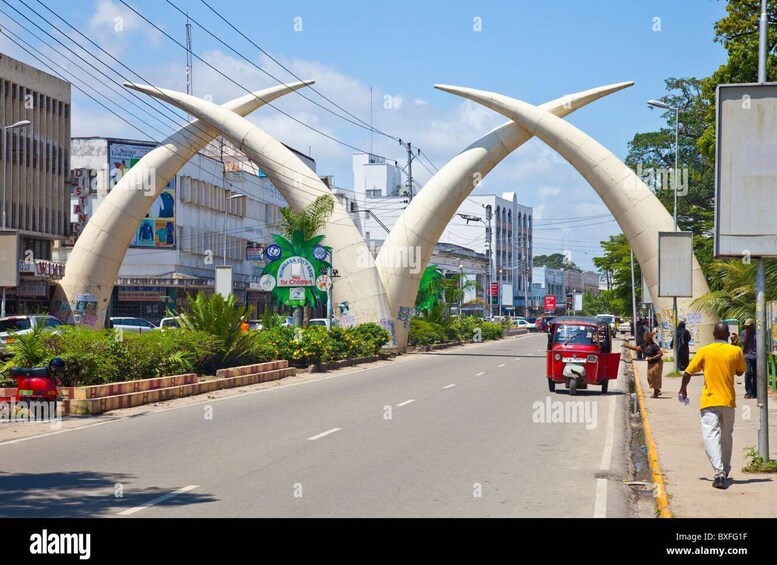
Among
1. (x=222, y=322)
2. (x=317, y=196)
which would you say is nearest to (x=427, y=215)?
(x=317, y=196)

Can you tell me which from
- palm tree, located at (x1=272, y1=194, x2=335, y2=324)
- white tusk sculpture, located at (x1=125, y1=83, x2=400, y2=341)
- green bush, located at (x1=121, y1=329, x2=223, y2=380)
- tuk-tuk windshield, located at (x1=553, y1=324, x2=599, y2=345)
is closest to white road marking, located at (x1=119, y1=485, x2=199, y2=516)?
green bush, located at (x1=121, y1=329, x2=223, y2=380)

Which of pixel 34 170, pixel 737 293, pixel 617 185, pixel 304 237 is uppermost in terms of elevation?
pixel 34 170

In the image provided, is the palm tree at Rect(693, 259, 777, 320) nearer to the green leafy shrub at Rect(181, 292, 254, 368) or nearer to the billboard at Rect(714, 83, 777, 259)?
the green leafy shrub at Rect(181, 292, 254, 368)

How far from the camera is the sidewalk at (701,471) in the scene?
1072 cm

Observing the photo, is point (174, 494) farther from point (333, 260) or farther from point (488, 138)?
point (488, 138)

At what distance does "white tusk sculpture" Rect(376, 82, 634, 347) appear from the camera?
168 feet

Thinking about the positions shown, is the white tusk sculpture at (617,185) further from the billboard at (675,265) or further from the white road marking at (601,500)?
the white road marking at (601,500)

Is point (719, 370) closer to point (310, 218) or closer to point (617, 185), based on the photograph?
point (310, 218)

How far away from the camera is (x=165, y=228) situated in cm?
7406

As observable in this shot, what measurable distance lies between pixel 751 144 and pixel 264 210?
79.0 meters

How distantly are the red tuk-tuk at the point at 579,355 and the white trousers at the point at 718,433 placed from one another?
13639mm

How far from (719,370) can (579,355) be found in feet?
45.0

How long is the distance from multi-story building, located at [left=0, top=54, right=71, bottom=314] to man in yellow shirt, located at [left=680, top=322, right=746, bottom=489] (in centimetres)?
4696

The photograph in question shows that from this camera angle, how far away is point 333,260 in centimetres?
5003
